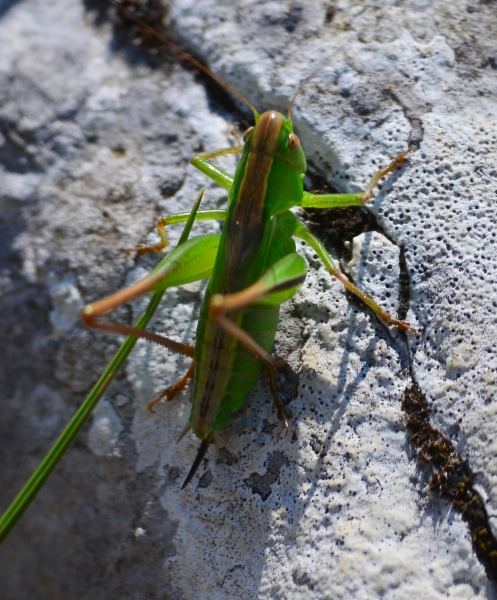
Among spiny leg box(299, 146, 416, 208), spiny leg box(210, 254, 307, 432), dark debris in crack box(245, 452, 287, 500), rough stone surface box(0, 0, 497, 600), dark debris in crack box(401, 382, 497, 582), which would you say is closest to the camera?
spiny leg box(210, 254, 307, 432)

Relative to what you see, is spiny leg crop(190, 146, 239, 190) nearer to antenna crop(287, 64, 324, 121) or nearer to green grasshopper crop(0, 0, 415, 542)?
green grasshopper crop(0, 0, 415, 542)

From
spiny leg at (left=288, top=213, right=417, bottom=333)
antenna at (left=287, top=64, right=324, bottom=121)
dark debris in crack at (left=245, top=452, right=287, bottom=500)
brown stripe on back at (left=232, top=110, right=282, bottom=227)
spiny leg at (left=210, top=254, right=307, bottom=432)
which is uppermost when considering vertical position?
antenna at (left=287, top=64, right=324, bottom=121)

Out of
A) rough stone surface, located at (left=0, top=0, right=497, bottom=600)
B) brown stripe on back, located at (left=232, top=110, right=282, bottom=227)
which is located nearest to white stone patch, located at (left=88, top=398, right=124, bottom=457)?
rough stone surface, located at (left=0, top=0, right=497, bottom=600)

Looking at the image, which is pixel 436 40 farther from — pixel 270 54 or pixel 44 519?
pixel 44 519

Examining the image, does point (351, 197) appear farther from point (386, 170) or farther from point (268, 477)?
point (268, 477)

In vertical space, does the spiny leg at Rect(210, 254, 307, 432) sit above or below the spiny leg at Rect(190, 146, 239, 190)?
below

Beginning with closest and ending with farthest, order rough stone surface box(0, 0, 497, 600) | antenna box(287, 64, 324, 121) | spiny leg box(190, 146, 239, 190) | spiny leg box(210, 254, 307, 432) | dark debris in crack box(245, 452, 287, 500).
Answer: spiny leg box(210, 254, 307, 432)
rough stone surface box(0, 0, 497, 600)
dark debris in crack box(245, 452, 287, 500)
antenna box(287, 64, 324, 121)
spiny leg box(190, 146, 239, 190)

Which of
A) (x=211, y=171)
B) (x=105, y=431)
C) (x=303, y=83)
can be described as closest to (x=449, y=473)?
(x=105, y=431)

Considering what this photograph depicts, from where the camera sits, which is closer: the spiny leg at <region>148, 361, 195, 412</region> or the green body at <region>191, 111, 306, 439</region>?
the green body at <region>191, 111, 306, 439</region>

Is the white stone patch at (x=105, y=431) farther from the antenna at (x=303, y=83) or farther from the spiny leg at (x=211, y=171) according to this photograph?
the antenna at (x=303, y=83)
